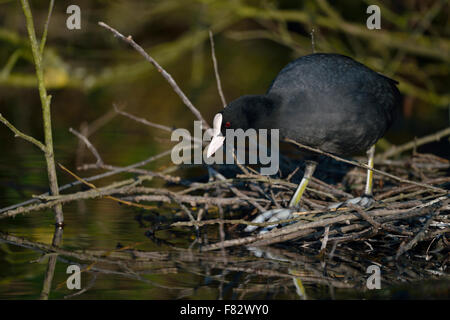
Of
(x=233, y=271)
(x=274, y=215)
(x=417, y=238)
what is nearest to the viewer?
(x=233, y=271)

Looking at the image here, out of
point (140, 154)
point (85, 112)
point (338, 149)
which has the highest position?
point (85, 112)

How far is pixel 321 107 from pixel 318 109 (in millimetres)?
23

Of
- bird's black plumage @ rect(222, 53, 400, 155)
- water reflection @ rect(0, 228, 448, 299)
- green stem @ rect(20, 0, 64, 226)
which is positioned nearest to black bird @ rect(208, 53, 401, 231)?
bird's black plumage @ rect(222, 53, 400, 155)

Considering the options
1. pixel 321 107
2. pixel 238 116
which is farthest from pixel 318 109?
pixel 238 116

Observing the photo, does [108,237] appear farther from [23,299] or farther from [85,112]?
[85,112]

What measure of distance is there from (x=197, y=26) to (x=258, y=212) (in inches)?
149

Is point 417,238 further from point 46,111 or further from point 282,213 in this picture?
point 46,111

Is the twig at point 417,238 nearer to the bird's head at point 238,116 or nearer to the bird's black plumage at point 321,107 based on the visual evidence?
the bird's black plumage at point 321,107

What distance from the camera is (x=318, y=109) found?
3.75 metres

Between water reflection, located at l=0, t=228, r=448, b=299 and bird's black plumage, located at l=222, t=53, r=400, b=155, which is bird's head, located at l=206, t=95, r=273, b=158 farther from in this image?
water reflection, located at l=0, t=228, r=448, b=299

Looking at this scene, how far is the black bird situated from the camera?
12.0ft

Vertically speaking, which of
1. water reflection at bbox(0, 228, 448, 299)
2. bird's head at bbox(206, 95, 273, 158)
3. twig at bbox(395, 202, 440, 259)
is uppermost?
bird's head at bbox(206, 95, 273, 158)

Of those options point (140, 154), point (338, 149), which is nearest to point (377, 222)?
point (338, 149)

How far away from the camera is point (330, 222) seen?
3500mm
